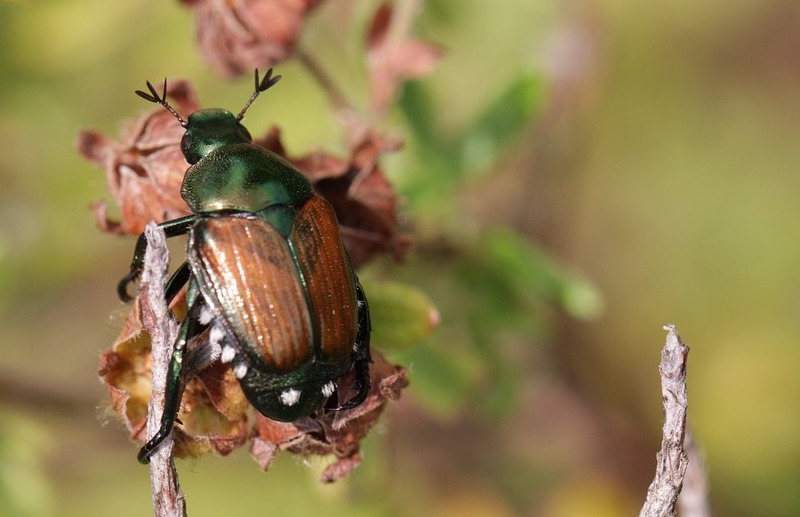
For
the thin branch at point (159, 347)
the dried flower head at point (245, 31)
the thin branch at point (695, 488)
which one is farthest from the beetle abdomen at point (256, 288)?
the thin branch at point (695, 488)

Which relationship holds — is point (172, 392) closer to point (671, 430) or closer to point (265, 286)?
point (265, 286)

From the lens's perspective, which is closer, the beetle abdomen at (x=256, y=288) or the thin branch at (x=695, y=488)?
the beetle abdomen at (x=256, y=288)

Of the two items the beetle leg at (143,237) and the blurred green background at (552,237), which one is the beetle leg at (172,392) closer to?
the beetle leg at (143,237)

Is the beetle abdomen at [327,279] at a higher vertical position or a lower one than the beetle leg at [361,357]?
higher

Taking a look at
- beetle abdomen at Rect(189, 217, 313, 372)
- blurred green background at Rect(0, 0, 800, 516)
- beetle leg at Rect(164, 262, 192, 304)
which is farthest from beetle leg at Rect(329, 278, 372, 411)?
blurred green background at Rect(0, 0, 800, 516)

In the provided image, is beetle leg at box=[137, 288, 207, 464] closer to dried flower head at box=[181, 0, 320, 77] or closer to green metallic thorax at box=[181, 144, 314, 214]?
green metallic thorax at box=[181, 144, 314, 214]

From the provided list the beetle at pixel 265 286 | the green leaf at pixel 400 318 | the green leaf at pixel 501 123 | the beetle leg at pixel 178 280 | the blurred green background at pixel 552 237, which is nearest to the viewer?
the beetle at pixel 265 286
